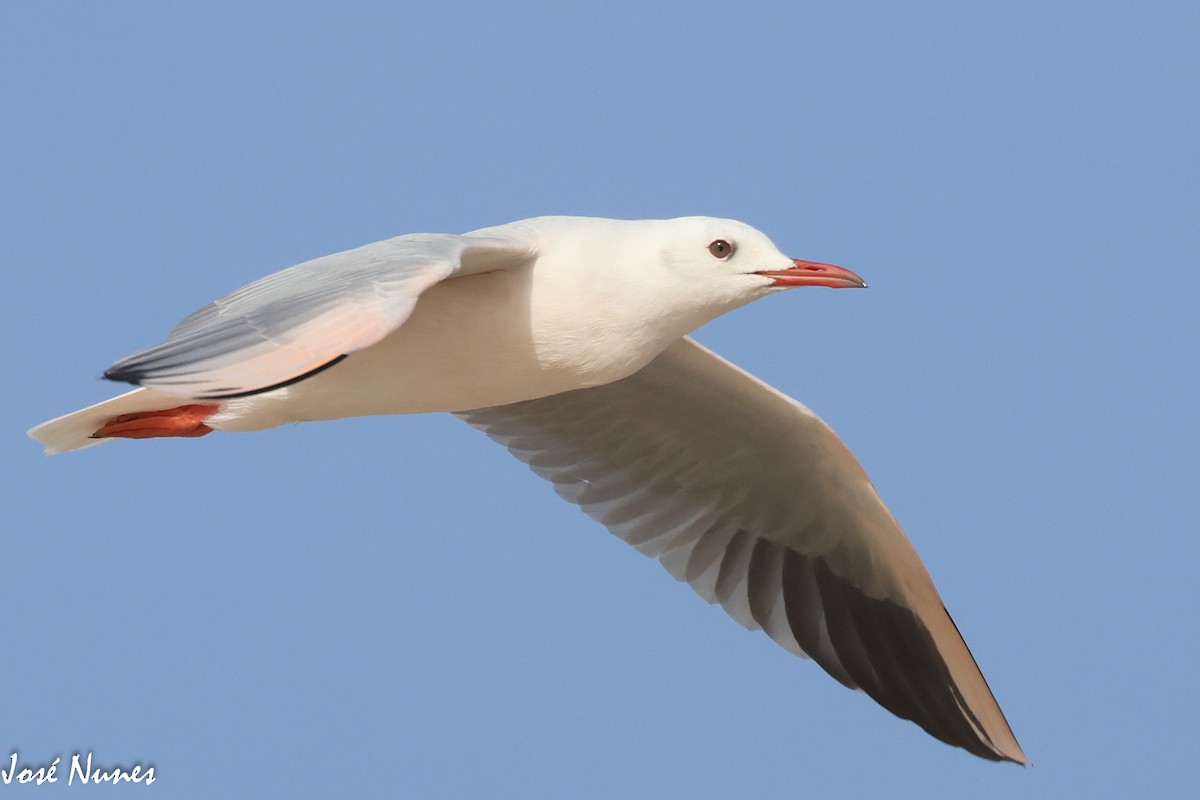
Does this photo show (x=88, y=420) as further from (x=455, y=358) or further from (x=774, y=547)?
(x=774, y=547)

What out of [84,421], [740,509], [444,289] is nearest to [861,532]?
[740,509]

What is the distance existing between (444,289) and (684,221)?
91cm

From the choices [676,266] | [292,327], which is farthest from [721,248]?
[292,327]

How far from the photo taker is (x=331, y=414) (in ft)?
24.4

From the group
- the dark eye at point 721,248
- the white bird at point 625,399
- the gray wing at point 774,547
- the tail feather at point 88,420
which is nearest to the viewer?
the white bird at point 625,399

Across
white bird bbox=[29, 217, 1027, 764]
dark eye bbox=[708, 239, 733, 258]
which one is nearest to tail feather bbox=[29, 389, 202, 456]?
white bird bbox=[29, 217, 1027, 764]

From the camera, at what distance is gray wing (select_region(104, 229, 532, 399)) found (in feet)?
20.5

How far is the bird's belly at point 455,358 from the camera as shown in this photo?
7316 mm

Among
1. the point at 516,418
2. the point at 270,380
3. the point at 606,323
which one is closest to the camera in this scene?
the point at 270,380

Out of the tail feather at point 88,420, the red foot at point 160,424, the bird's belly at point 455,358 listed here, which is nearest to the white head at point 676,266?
the bird's belly at point 455,358

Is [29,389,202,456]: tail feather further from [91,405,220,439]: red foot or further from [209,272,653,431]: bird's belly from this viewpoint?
[209,272,653,431]: bird's belly

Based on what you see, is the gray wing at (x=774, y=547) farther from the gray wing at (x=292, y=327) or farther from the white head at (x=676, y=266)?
the gray wing at (x=292, y=327)

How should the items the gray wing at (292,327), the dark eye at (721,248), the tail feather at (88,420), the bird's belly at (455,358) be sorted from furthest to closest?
the tail feather at (88,420) < the dark eye at (721,248) < the bird's belly at (455,358) < the gray wing at (292,327)

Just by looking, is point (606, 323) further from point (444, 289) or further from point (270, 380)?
point (270, 380)
